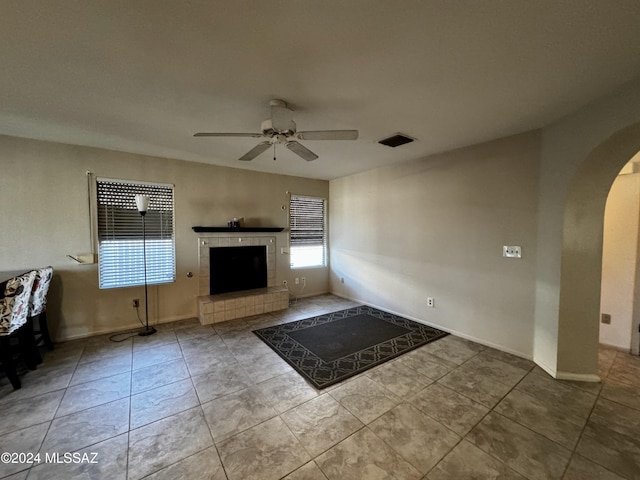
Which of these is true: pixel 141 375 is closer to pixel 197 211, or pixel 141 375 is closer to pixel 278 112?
pixel 197 211

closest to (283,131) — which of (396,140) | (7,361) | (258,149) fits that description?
(258,149)

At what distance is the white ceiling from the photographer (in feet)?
4.19

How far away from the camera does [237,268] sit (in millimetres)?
4559

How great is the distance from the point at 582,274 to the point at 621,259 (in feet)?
3.83

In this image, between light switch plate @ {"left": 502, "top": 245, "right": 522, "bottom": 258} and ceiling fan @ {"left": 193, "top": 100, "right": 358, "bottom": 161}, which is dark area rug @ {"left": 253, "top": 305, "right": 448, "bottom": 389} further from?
ceiling fan @ {"left": 193, "top": 100, "right": 358, "bottom": 161}

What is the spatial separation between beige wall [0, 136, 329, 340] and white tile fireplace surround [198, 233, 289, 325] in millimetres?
146

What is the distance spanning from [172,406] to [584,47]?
12.6ft

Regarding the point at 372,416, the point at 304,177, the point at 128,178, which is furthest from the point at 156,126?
the point at 372,416

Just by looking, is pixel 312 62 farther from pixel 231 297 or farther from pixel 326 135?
pixel 231 297

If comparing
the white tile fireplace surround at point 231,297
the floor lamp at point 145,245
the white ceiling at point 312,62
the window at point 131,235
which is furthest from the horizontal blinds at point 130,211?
the white ceiling at point 312,62

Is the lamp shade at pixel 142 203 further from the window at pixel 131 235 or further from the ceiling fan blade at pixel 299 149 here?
the ceiling fan blade at pixel 299 149

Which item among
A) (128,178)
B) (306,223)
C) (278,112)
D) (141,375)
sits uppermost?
(278,112)

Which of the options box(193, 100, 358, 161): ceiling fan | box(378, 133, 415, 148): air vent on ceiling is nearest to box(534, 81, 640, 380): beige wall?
box(378, 133, 415, 148): air vent on ceiling

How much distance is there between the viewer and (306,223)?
5.45 m
